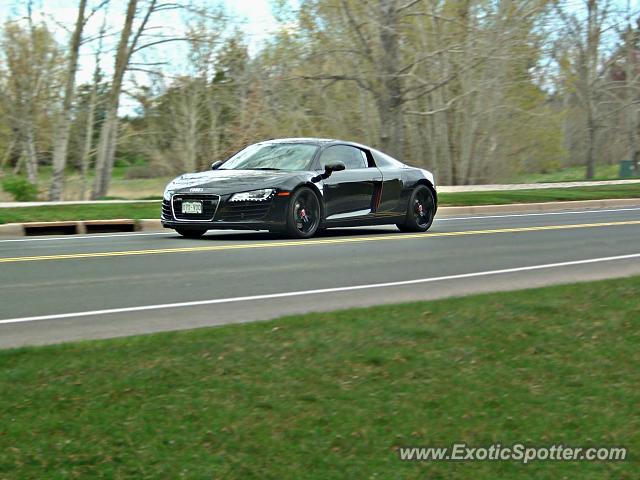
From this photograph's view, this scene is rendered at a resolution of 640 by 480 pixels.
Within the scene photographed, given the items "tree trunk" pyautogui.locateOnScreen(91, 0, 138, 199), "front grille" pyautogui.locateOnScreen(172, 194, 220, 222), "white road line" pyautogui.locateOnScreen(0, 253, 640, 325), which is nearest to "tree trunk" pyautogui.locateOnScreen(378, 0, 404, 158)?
"tree trunk" pyautogui.locateOnScreen(91, 0, 138, 199)

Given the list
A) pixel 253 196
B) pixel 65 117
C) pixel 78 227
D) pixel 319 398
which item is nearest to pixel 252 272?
pixel 253 196

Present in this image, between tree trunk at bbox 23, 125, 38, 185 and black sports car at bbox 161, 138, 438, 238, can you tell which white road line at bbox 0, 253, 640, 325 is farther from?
tree trunk at bbox 23, 125, 38, 185

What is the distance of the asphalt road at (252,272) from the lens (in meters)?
8.28

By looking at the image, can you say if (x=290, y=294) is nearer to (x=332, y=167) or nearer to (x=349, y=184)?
(x=332, y=167)

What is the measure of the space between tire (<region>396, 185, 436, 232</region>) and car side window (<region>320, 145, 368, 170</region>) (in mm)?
1157

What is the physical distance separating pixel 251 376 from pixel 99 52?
2642 centimetres

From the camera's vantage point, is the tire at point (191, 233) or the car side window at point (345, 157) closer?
the tire at point (191, 233)

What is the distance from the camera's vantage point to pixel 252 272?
11219mm

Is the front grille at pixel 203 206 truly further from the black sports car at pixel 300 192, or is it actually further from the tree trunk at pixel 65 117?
the tree trunk at pixel 65 117

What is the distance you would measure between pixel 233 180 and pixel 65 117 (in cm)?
1636

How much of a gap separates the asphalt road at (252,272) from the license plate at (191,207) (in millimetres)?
452

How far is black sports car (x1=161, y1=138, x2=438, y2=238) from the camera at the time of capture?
48.4ft

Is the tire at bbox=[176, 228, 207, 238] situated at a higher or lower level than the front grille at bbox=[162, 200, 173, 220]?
lower

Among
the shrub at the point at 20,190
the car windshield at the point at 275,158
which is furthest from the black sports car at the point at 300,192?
the shrub at the point at 20,190
